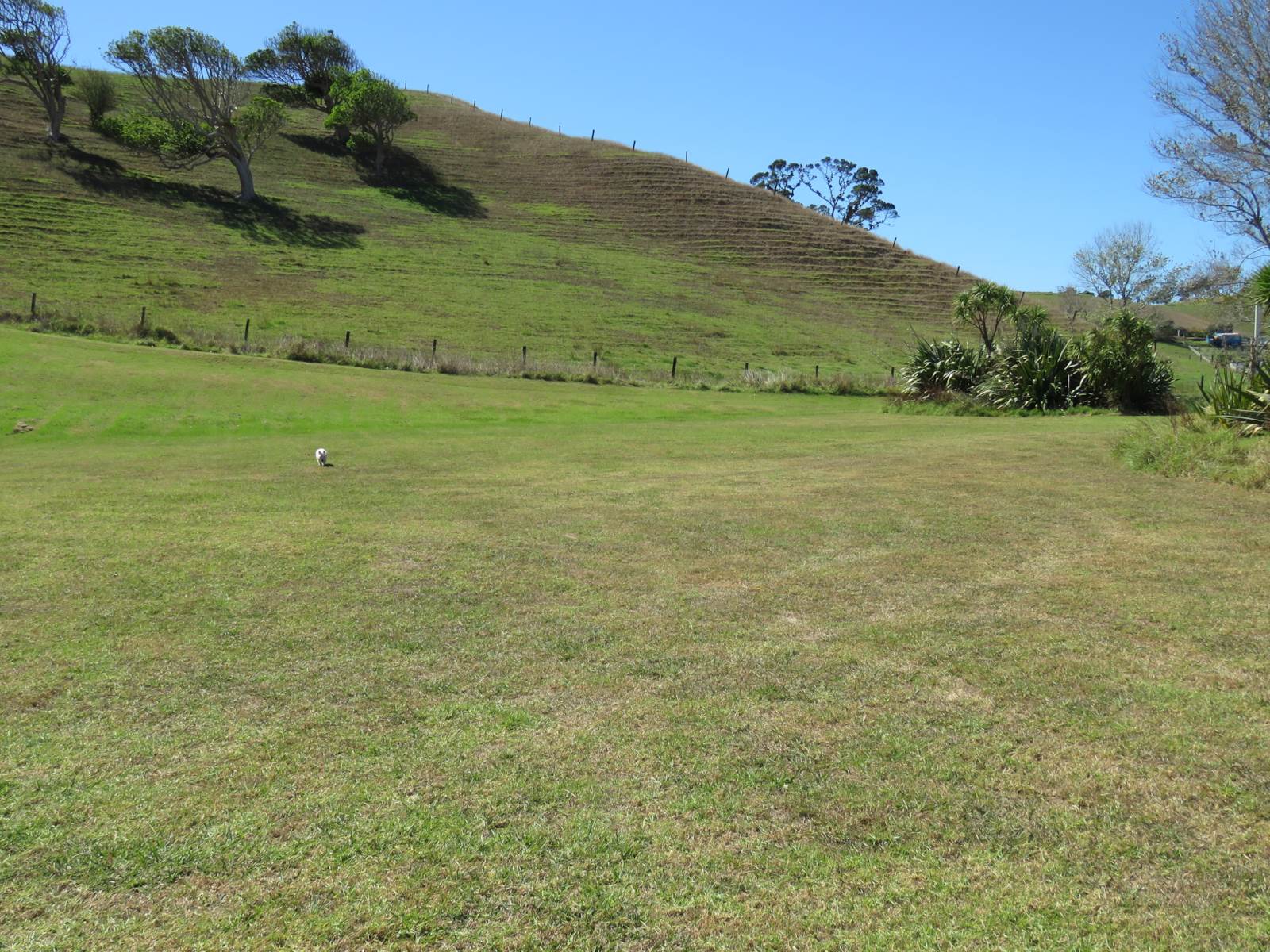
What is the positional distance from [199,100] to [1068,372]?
234 feet

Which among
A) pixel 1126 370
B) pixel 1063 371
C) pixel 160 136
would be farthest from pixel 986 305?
pixel 160 136

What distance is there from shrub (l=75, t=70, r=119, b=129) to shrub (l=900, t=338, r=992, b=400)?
2867 inches

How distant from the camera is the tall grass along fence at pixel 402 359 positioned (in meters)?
36.3

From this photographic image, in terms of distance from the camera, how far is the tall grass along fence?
1430 inches

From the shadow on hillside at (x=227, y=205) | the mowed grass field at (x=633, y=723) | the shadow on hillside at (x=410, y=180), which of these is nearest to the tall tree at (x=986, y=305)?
the mowed grass field at (x=633, y=723)

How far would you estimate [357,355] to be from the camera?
36.9 metres

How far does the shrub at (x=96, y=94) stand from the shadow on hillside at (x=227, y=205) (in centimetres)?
646

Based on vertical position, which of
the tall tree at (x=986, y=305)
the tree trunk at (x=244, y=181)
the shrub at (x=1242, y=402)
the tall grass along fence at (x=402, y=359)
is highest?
the tree trunk at (x=244, y=181)

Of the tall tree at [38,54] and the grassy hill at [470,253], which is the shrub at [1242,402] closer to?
the grassy hill at [470,253]

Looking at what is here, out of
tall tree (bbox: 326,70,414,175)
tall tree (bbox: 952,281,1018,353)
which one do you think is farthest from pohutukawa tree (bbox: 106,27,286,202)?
tall tree (bbox: 952,281,1018,353)

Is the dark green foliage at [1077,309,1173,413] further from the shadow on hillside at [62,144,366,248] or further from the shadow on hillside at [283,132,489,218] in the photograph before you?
the shadow on hillside at [283,132,489,218]

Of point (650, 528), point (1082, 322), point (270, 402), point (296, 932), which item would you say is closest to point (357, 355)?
point (270, 402)

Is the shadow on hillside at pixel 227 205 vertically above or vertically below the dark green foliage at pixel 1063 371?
above

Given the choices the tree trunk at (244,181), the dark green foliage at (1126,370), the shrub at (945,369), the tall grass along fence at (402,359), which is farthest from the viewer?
the tree trunk at (244,181)
